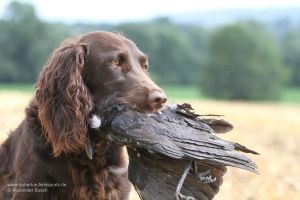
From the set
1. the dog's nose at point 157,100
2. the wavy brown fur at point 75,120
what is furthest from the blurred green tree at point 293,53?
the dog's nose at point 157,100

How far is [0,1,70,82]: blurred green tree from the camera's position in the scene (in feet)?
163

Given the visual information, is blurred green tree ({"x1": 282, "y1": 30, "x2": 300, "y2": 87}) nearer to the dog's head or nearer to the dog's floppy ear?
the dog's head

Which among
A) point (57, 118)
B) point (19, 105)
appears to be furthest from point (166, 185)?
point (19, 105)

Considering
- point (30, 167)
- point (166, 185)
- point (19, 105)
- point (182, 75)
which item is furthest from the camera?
point (182, 75)

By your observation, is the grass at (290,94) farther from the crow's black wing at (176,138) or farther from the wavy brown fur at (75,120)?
the crow's black wing at (176,138)

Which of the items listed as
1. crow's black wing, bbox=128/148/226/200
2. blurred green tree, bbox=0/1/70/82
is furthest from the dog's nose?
blurred green tree, bbox=0/1/70/82

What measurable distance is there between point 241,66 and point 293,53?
11.8 m

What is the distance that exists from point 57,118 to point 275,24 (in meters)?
111

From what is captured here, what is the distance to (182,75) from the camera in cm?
6850

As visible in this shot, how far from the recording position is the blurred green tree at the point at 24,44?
49.6 meters

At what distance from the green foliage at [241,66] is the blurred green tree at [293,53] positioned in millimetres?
2505

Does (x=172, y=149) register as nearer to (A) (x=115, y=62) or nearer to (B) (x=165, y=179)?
(B) (x=165, y=179)

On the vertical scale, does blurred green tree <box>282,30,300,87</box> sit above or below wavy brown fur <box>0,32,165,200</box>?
below

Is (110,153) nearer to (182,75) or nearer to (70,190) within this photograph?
(70,190)
